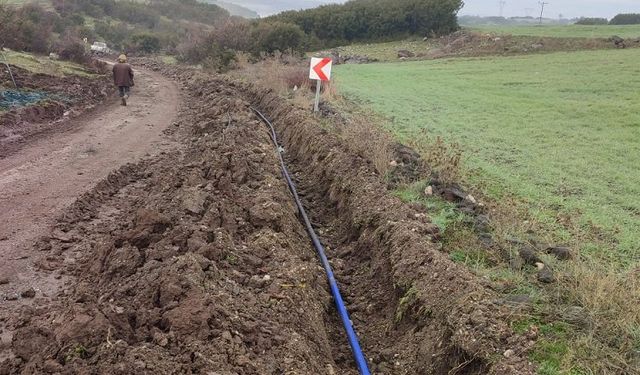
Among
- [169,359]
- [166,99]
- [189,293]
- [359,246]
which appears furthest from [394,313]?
[166,99]

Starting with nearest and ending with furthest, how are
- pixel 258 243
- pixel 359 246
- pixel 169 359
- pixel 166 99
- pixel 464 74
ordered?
pixel 169 359 < pixel 258 243 < pixel 359 246 < pixel 166 99 < pixel 464 74

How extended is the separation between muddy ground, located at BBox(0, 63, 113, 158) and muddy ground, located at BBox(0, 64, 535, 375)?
4867 millimetres

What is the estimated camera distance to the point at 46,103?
15820 mm

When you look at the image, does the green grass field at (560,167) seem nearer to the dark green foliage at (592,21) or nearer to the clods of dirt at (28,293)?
the clods of dirt at (28,293)

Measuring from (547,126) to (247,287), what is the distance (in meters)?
11.7

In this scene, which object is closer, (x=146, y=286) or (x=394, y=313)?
(x=146, y=286)

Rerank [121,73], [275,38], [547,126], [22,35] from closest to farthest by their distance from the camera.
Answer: [547,126], [121,73], [22,35], [275,38]

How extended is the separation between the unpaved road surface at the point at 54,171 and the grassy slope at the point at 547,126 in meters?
6.56

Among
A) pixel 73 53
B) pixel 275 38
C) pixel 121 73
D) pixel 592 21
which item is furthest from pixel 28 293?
pixel 592 21

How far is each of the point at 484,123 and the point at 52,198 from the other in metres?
11.3

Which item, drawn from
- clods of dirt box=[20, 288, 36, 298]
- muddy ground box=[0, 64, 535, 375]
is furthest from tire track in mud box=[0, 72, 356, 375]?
clods of dirt box=[20, 288, 36, 298]

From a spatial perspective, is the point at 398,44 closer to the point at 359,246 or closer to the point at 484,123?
the point at 484,123

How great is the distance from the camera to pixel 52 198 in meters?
8.59

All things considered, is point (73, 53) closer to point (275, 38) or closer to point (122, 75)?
point (275, 38)
